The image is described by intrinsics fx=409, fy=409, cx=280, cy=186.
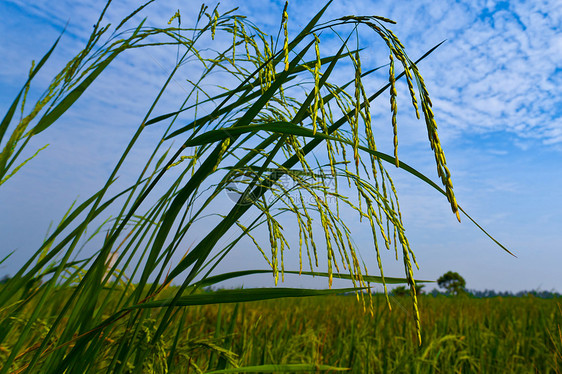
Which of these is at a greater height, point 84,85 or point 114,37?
point 114,37

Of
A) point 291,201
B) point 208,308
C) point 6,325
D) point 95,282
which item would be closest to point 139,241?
point 95,282

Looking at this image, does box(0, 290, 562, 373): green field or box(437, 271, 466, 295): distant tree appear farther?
box(437, 271, 466, 295): distant tree

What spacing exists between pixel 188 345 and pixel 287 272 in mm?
409

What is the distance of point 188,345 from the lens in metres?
1.23

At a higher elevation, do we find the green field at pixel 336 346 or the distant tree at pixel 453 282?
the distant tree at pixel 453 282

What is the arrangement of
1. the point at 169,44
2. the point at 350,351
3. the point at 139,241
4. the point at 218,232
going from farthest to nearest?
1. the point at 350,351
2. the point at 169,44
3. the point at 139,241
4. the point at 218,232

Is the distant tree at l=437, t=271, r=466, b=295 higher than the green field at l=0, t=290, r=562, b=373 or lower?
higher

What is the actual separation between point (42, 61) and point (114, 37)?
21 cm

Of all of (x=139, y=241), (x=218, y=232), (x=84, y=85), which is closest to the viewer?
(x=218, y=232)

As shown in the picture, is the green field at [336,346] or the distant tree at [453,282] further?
the distant tree at [453,282]

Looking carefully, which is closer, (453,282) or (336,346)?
(336,346)

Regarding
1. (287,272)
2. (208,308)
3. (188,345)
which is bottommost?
(188,345)

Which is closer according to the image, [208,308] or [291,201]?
[291,201]

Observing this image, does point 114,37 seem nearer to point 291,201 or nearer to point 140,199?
point 140,199
